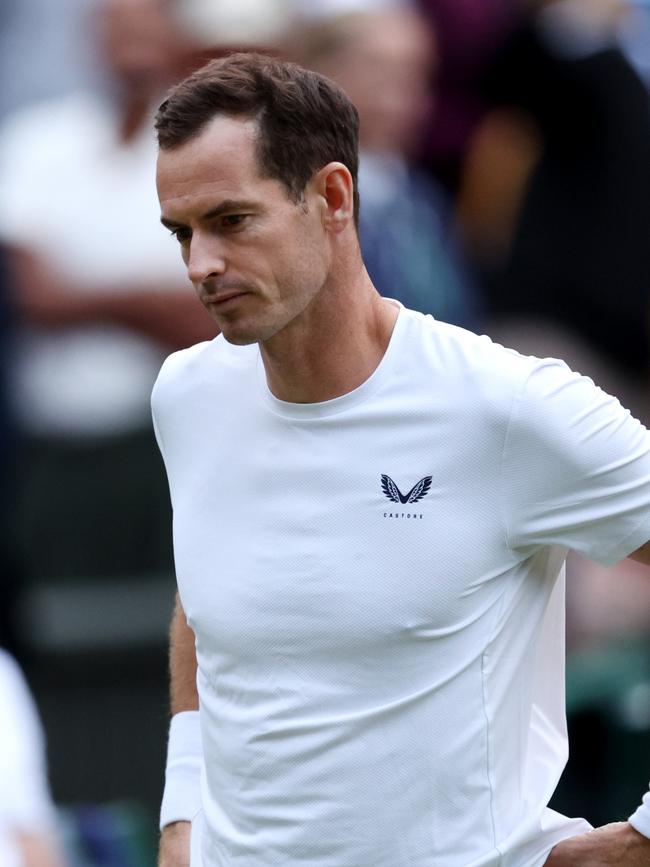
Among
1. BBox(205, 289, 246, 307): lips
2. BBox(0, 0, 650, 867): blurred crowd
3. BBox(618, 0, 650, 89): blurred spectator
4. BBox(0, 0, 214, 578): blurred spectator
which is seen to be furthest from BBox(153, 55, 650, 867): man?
BBox(618, 0, 650, 89): blurred spectator

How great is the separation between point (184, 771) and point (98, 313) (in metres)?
2.65

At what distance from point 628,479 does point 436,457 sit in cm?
28

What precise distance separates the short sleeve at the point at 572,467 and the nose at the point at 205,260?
1.53ft

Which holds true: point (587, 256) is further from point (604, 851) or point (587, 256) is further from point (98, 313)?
point (604, 851)

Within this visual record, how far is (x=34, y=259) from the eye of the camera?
5363mm

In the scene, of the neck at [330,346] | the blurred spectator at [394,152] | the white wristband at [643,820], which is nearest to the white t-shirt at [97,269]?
the blurred spectator at [394,152]

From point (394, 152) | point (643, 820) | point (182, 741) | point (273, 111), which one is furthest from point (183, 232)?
point (394, 152)

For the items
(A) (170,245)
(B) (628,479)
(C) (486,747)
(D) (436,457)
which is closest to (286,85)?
(D) (436,457)

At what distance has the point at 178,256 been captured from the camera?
5.34 meters

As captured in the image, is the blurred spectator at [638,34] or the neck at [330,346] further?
the blurred spectator at [638,34]

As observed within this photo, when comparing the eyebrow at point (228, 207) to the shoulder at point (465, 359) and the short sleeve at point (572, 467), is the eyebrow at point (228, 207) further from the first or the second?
the short sleeve at point (572, 467)

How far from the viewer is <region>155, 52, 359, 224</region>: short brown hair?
246 centimetres

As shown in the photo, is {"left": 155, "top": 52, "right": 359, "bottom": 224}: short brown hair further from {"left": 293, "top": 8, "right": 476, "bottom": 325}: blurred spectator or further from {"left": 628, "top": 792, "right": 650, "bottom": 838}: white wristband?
{"left": 293, "top": 8, "right": 476, "bottom": 325}: blurred spectator

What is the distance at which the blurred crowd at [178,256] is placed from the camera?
5312 millimetres
